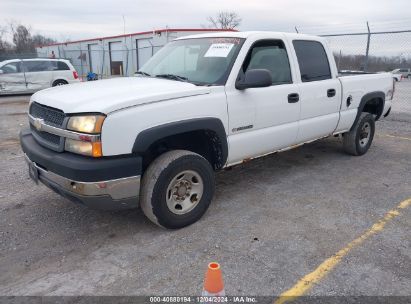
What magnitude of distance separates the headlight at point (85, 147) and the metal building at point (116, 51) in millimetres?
20070

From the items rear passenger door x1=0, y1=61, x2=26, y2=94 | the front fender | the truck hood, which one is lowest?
rear passenger door x1=0, y1=61, x2=26, y2=94

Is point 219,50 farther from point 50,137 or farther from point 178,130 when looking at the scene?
point 50,137

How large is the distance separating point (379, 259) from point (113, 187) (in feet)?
7.77

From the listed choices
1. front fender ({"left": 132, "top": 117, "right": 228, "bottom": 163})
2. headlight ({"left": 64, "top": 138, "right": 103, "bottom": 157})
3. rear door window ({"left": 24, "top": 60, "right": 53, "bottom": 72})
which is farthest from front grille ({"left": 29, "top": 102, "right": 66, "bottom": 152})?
rear door window ({"left": 24, "top": 60, "right": 53, "bottom": 72})

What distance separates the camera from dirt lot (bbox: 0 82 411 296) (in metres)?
2.84

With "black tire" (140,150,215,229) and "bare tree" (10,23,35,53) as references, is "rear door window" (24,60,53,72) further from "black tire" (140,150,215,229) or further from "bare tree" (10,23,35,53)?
"bare tree" (10,23,35,53)

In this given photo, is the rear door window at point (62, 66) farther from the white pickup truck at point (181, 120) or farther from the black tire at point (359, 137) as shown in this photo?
the black tire at point (359, 137)

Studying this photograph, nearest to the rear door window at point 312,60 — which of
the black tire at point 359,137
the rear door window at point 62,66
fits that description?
the black tire at point 359,137

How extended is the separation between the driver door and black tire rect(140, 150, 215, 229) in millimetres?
497

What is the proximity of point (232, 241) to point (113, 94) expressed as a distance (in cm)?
174

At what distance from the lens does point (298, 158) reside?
20.5 feet

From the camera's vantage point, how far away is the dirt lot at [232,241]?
2842 millimetres

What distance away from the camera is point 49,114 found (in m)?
3.40

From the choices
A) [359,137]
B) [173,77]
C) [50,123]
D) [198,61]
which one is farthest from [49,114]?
[359,137]
